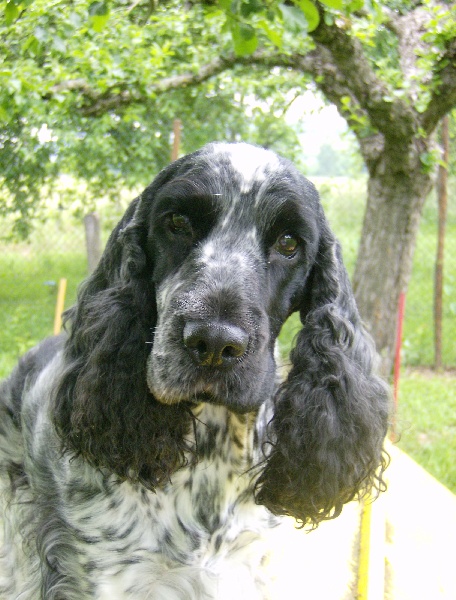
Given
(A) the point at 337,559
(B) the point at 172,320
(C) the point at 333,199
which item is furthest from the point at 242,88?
(B) the point at 172,320

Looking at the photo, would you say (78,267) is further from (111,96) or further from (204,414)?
(204,414)

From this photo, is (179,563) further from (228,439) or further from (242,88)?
(242,88)

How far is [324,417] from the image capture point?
2248 millimetres

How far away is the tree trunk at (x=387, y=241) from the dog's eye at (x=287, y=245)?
3.72m


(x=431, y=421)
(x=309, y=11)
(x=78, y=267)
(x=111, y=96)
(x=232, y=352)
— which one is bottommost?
(x=431, y=421)

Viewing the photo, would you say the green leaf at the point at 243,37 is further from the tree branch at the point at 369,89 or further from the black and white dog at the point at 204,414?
the tree branch at the point at 369,89

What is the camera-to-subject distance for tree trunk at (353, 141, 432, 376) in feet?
19.4

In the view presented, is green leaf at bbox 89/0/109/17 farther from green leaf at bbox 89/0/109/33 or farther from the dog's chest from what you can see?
the dog's chest

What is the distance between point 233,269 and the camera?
6.75 ft

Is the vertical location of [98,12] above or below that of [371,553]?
above

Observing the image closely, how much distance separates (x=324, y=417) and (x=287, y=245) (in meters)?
0.56

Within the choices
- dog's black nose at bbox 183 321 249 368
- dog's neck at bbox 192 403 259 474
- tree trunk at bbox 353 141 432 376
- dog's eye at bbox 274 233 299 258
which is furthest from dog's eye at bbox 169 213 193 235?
tree trunk at bbox 353 141 432 376

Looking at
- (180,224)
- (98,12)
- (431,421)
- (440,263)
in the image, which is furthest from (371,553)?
(440,263)

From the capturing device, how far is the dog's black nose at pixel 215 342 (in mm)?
1837
